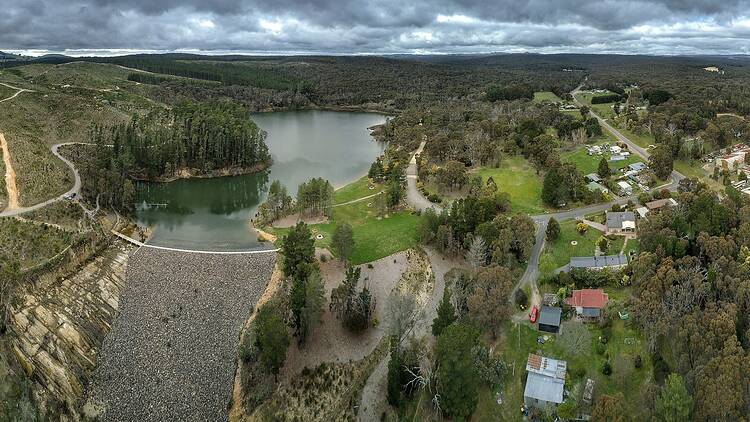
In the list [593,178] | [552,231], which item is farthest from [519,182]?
[552,231]

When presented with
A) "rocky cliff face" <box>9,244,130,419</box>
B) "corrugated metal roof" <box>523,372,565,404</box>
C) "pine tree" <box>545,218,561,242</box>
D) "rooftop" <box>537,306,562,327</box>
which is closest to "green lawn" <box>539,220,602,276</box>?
"pine tree" <box>545,218,561,242</box>

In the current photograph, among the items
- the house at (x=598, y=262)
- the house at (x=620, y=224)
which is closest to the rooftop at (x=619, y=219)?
the house at (x=620, y=224)

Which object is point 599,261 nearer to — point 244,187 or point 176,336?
point 176,336

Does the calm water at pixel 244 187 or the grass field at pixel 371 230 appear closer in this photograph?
the grass field at pixel 371 230

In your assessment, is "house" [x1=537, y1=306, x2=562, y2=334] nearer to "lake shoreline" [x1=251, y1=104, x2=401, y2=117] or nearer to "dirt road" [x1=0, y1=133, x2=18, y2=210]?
"dirt road" [x1=0, y1=133, x2=18, y2=210]

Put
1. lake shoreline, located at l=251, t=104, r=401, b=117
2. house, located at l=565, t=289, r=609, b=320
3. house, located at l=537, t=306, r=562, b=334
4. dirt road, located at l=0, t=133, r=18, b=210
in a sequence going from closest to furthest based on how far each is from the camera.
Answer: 1. house, located at l=537, t=306, r=562, b=334
2. house, located at l=565, t=289, r=609, b=320
3. dirt road, located at l=0, t=133, r=18, b=210
4. lake shoreline, located at l=251, t=104, r=401, b=117

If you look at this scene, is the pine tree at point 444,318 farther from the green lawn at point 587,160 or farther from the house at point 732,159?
the house at point 732,159

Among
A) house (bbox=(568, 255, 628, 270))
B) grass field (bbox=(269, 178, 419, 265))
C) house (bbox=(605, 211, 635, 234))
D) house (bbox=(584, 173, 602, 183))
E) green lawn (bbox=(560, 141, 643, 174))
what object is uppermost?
green lawn (bbox=(560, 141, 643, 174))
